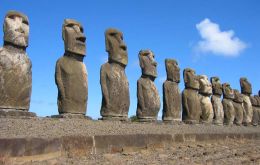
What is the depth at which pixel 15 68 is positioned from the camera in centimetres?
781

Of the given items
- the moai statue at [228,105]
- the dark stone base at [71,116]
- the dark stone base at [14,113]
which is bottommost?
the dark stone base at [14,113]

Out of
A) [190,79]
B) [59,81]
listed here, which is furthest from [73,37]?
[190,79]

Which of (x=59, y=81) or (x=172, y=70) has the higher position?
(x=172, y=70)

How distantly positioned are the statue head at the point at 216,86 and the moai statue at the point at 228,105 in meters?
0.80

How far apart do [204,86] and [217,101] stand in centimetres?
137

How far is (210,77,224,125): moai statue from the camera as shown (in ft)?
52.5

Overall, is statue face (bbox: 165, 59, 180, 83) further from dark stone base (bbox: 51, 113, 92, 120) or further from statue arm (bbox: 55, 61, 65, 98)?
statue arm (bbox: 55, 61, 65, 98)

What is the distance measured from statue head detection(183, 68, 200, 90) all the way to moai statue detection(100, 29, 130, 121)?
4.21 metres

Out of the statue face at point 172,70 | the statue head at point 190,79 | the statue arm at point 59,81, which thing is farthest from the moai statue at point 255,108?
the statue arm at point 59,81

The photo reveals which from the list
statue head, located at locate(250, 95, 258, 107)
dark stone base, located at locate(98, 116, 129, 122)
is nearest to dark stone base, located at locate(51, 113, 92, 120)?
dark stone base, located at locate(98, 116, 129, 122)

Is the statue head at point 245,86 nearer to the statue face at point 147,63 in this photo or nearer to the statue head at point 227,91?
the statue head at point 227,91

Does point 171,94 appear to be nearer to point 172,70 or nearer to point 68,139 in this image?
point 172,70

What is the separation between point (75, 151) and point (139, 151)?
1.66 meters

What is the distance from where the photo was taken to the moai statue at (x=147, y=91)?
11391mm
